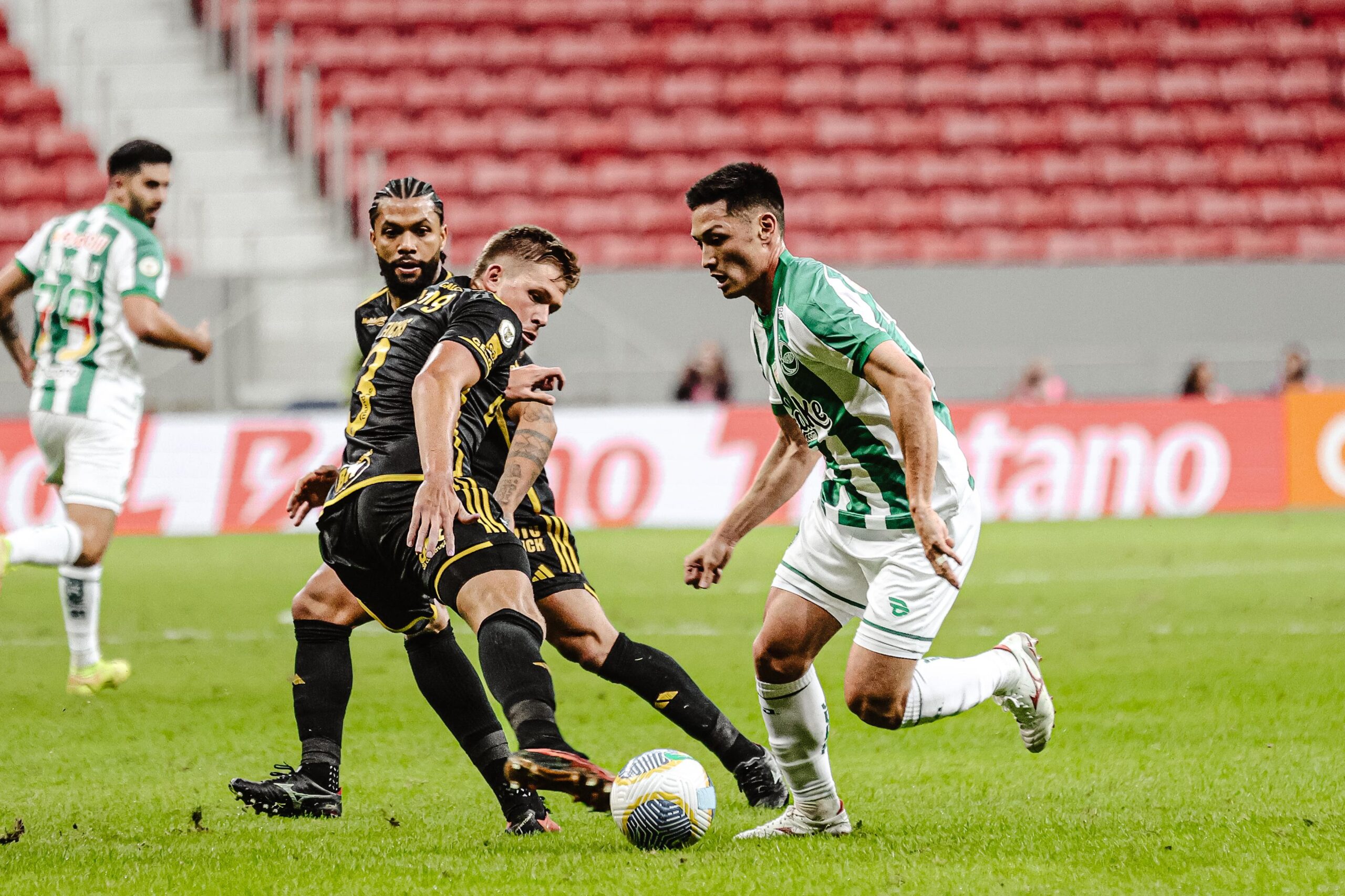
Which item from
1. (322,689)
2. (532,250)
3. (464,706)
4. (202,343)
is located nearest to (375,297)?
(532,250)

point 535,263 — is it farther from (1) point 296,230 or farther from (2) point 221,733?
(1) point 296,230

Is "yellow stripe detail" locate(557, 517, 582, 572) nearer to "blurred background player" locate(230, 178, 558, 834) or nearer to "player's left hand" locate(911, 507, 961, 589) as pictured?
"blurred background player" locate(230, 178, 558, 834)

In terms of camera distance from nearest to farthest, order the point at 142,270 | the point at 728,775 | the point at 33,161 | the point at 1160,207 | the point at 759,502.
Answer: the point at 759,502, the point at 728,775, the point at 142,270, the point at 33,161, the point at 1160,207

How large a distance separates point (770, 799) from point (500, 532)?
4.22ft

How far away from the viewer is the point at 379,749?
5.49m

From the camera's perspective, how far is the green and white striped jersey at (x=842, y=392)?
4.04 meters

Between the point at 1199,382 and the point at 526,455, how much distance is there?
11905mm

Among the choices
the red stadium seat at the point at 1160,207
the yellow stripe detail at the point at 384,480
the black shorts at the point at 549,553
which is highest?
the red stadium seat at the point at 1160,207

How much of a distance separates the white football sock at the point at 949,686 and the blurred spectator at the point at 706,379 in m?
10.8

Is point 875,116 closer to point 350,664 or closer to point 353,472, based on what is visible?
point 350,664

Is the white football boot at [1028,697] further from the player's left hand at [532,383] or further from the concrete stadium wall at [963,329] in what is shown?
the concrete stadium wall at [963,329]

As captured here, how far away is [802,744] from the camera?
166 inches

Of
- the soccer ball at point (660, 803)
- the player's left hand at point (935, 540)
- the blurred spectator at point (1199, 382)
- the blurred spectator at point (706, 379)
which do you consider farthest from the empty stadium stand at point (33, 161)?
the player's left hand at point (935, 540)

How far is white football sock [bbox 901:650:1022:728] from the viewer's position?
13.6 feet
